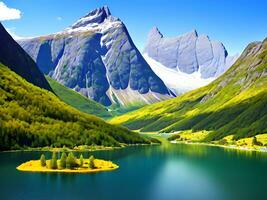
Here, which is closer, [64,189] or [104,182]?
[64,189]

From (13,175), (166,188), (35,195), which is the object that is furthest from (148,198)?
(13,175)

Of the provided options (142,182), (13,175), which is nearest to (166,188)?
(142,182)

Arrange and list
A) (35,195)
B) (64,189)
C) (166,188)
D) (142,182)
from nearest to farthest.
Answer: (35,195)
(64,189)
(166,188)
(142,182)

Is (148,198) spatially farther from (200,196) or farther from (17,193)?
(17,193)

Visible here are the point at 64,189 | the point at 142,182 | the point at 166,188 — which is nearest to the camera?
the point at 64,189

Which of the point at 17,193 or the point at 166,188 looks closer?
the point at 17,193

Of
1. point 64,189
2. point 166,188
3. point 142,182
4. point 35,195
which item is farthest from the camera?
point 142,182

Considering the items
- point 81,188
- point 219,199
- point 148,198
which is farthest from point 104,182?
point 219,199

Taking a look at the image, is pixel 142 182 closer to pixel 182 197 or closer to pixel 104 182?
pixel 104 182
